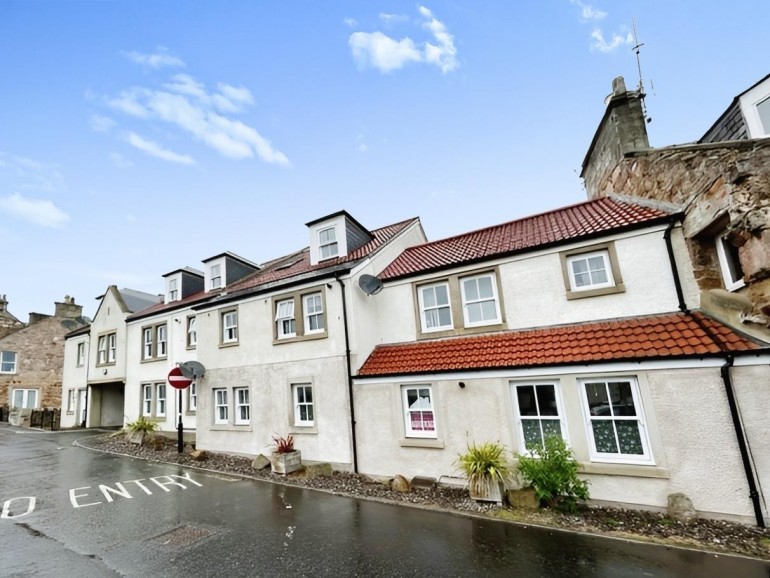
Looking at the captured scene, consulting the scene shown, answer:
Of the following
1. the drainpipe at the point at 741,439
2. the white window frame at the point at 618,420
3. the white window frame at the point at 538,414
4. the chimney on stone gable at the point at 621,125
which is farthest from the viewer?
the chimney on stone gable at the point at 621,125

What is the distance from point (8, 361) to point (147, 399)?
63.3ft

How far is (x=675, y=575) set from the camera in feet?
18.2

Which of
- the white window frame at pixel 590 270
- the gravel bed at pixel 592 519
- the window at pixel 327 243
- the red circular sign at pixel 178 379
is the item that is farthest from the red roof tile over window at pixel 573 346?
the red circular sign at pixel 178 379

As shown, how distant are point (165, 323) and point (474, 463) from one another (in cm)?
1939

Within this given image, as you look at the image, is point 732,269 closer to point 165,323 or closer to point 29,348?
point 165,323

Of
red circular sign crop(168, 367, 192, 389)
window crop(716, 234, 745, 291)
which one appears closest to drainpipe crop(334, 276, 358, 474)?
red circular sign crop(168, 367, 192, 389)

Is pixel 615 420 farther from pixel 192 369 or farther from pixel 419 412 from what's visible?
pixel 192 369

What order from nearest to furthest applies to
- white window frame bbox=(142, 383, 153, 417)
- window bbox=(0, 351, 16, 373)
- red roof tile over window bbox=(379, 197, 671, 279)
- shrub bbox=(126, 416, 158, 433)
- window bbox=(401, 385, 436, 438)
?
red roof tile over window bbox=(379, 197, 671, 279) < window bbox=(401, 385, 436, 438) < shrub bbox=(126, 416, 158, 433) < white window frame bbox=(142, 383, 153, 417) < window bbox=(0, 351, 16, 373)

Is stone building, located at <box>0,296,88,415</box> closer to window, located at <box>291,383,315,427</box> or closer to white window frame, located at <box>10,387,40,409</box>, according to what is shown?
white window frame, located at <box>10,387,40,409</box>

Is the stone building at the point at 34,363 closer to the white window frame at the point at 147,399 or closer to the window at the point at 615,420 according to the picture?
the white window frame at the point at 147,399

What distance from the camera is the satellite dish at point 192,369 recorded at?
50.5ft

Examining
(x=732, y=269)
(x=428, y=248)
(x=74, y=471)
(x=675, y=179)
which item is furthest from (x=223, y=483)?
(x=675, y=179)

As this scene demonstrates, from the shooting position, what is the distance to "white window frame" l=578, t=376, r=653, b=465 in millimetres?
8112

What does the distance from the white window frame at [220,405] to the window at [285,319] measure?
13.5 feet
